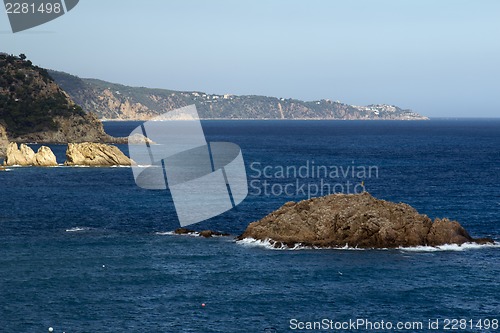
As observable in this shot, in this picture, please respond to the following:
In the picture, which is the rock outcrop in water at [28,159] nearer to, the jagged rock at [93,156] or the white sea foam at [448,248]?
the jagged rock at [93,156]

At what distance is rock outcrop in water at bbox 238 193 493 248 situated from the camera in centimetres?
7200

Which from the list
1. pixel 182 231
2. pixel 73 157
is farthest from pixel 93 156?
pixel 182 231

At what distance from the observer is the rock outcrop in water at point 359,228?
2835 inches

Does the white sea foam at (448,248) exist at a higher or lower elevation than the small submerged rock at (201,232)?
lower

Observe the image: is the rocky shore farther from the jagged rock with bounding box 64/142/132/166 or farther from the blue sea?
the blue sea

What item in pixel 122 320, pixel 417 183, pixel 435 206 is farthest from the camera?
pixel 417 183

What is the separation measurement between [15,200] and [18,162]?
2054 inches

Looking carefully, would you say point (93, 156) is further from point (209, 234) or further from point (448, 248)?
point (448, 248)

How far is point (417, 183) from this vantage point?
5094 inches

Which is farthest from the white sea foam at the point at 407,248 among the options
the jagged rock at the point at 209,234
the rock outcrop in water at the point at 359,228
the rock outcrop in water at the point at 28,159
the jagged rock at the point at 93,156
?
the rock outcrop in water at the point at 28,159

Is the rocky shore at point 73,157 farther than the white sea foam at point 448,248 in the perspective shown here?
Yes

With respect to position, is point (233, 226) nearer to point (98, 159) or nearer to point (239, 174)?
point (239, 174)

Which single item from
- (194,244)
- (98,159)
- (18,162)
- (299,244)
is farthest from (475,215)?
(18,162)

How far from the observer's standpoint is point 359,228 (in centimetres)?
7244
